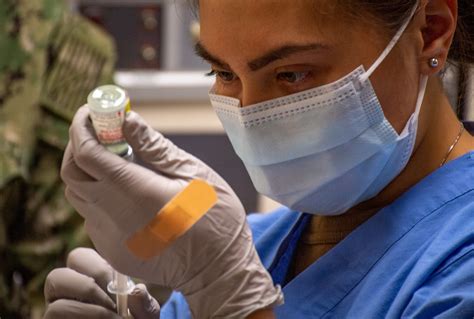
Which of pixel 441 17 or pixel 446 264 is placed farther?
pixel 441 17

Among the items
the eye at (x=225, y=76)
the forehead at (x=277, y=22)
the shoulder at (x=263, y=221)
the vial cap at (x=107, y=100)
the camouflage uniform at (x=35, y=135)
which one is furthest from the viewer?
the camouflage uniform at (x=35, y=135)

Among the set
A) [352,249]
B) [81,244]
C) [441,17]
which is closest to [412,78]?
[441,17]

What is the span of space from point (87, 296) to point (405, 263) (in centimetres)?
46

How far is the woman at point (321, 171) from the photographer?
3.98ft

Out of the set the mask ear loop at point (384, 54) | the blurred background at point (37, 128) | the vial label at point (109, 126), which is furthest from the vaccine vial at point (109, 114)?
the blurred background at point (37, 128)

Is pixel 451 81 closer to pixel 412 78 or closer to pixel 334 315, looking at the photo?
pixel 412 78

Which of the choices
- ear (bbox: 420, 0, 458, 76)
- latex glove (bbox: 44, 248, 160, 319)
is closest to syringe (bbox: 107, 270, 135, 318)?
latex glove (bbox: 44, 248, 160, 319)

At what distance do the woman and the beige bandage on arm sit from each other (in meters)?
0.01

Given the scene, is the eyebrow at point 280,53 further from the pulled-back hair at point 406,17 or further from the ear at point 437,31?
the ear at point 437,31

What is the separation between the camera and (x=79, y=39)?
250cm

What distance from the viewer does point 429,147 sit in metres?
1.42

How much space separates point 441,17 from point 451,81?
0.30 m

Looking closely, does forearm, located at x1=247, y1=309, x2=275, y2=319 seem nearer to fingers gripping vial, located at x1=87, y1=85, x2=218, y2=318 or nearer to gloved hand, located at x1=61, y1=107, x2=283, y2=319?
gloved hand, located at x1=61, y1=107, x2=283, y2=319

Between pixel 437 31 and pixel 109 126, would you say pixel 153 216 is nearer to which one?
pixel 109 126
